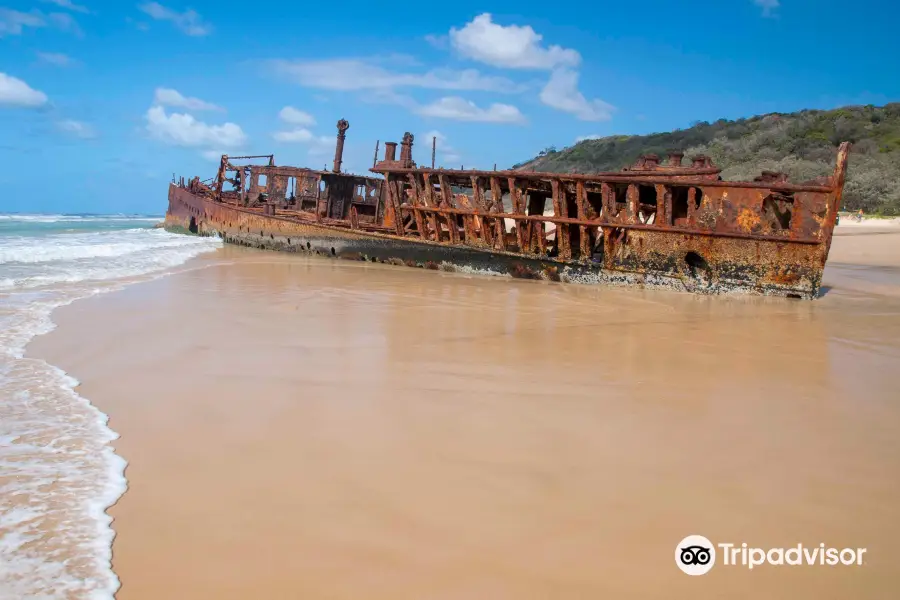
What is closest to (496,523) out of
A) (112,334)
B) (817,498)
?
(817,498)

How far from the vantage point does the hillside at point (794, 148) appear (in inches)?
1161

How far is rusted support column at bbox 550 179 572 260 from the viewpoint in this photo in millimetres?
11062

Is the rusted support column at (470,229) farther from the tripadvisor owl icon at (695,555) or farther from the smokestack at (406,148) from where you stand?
the tripadvisor owl icon at (695,555)

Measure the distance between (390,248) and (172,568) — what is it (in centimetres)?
1183

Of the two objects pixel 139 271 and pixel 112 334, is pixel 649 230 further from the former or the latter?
pixel 139 271

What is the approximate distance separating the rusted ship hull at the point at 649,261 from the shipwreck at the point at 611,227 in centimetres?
2

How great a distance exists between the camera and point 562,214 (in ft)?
36.8

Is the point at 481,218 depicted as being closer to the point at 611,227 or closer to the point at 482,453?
the point at 611,227

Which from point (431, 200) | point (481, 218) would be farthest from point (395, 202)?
point (481, 218)

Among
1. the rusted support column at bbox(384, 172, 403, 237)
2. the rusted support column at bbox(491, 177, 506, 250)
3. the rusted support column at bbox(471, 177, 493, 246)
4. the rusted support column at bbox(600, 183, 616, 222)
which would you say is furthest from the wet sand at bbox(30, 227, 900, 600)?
the rusted support column at bbox(384, 172, 403, 237)

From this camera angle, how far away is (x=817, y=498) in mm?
2645

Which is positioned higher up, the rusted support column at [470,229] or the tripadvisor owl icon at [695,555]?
the rusted support column at [470,229]

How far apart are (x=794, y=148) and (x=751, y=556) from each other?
4228cm

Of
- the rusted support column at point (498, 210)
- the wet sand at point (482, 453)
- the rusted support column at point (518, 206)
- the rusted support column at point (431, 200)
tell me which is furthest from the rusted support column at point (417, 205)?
the wet sand at point (482, 453)
